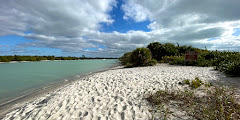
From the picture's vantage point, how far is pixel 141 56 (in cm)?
1277

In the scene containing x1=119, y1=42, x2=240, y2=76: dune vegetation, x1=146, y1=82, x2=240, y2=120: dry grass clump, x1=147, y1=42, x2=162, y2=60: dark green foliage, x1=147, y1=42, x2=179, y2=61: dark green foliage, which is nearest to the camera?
x1=146, y1=82, x2=240, y2=120: dry grass clump

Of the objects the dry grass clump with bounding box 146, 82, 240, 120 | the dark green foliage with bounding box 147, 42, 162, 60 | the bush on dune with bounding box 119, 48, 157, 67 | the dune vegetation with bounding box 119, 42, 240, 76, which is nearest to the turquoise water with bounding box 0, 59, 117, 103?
the bush on dune with bounding box 119, 48, 157, 67

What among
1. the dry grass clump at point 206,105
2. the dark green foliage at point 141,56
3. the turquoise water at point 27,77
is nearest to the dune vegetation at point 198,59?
the dark green foliage at point 141,56

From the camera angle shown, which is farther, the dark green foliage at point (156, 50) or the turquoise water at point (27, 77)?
the dark green foliage at point (156, 50)

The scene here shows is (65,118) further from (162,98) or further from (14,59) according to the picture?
(14,59)

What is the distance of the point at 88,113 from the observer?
275 centimetres

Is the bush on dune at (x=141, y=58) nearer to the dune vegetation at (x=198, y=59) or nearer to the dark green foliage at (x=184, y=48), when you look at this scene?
the dune vegetation at (x=198, y=59)

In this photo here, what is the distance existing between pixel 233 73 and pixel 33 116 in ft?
30.4

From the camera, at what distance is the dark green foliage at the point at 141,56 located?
12797 millimetres

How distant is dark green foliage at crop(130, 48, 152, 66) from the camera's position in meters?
12.8

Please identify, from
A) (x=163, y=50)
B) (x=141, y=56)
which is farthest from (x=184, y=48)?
(x=141, y=56)

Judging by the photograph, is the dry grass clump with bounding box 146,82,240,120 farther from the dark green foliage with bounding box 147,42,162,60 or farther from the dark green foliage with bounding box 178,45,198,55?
the dark green foliage with bounding box 178,45,198,55

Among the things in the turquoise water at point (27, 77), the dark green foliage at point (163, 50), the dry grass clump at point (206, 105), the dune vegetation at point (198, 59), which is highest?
the dark green foliage at point (163, 50)

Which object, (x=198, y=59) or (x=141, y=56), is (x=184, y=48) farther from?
(x=141, y=56)
